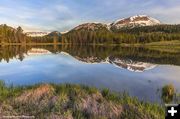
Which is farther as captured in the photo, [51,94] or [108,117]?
[51,94]

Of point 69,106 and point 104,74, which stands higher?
point 69,106

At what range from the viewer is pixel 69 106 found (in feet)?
47.8

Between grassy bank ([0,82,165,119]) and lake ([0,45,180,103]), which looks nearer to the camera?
grassy bank ([0,82,165,119])

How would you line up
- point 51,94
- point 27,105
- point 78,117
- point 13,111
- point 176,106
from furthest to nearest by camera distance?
point 51,94 → point 27,105 → point 13,111 → point 78,117 → point 176,106

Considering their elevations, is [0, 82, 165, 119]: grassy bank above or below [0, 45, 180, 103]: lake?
above

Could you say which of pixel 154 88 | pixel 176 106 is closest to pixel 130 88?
pixel 154 88

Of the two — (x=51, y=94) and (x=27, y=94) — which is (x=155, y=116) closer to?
(x=51, y=94)

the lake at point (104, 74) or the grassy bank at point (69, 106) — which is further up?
the grassy bank at point (69, 106)

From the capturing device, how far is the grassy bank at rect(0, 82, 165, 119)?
43.9 feet

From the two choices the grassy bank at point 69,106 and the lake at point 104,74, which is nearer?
the grassy bank at point 69,106

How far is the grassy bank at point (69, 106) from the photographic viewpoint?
527 inches

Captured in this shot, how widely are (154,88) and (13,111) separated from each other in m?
17.0

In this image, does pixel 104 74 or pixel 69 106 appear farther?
pixel 104 74

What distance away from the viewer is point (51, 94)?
631 inches
